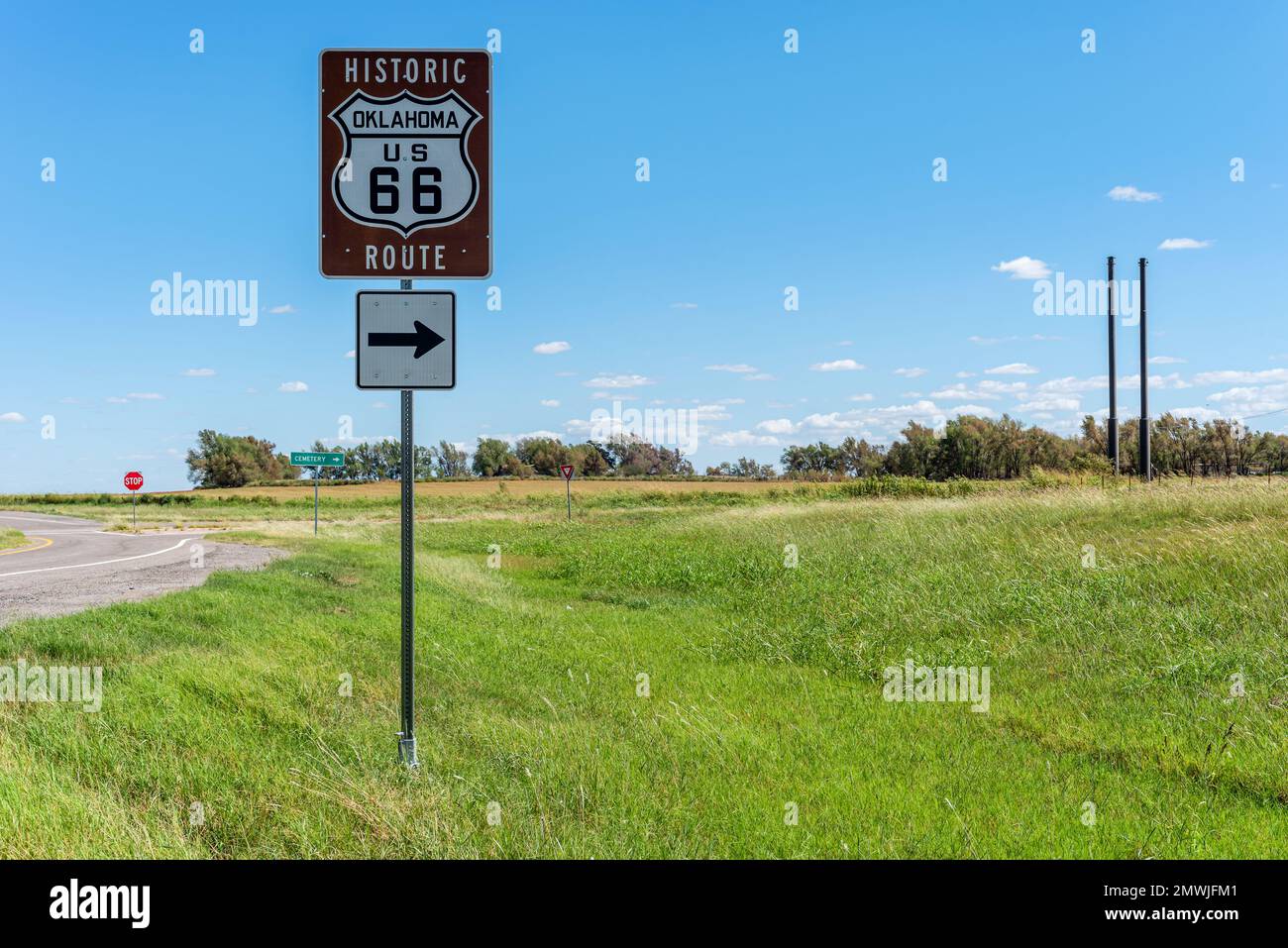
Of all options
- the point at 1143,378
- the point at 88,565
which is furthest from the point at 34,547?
the point at 1143,378

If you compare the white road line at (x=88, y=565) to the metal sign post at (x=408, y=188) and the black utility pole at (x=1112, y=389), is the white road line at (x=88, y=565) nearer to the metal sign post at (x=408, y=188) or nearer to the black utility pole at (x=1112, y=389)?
the metal sign post at (x=408, y=188)

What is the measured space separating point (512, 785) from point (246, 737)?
6.80 feet

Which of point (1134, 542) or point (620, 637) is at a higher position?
point (1134, 542)

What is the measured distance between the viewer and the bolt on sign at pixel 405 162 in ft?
17.7

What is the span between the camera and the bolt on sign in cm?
539

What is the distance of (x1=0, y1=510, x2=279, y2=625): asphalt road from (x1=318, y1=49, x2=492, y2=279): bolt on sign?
8157 millimetres

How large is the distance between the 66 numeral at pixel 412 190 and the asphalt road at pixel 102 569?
8303 millimetres

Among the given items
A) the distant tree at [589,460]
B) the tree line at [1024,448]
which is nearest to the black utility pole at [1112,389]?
the tree line at [1024,448]

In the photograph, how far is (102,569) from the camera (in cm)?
1722

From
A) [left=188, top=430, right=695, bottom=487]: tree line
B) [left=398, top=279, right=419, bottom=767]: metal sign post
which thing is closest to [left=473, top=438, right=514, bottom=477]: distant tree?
[left=188, top=430, right=695, bottom=487]: tree line
